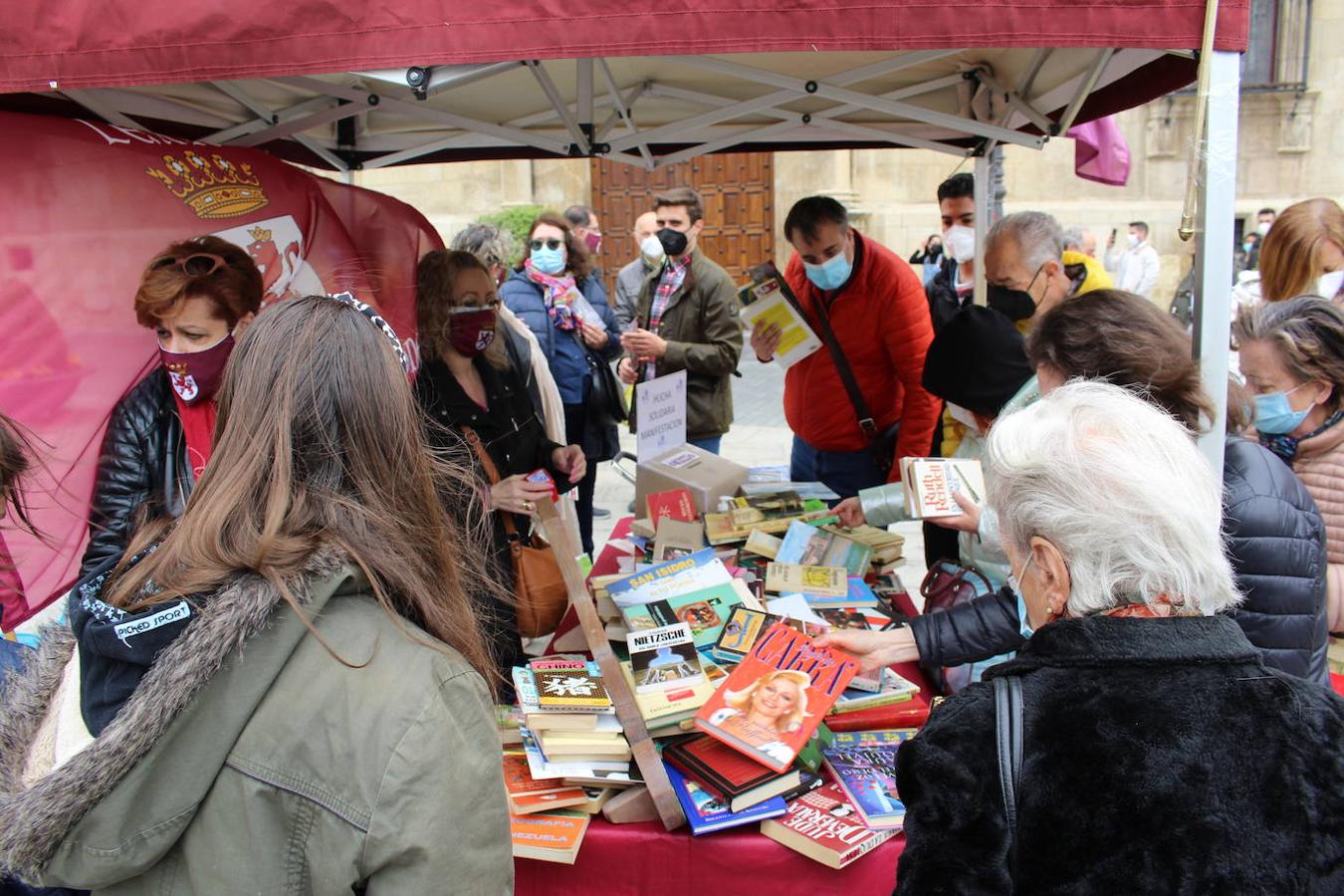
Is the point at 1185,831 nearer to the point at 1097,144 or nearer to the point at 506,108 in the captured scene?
the point at 506,108

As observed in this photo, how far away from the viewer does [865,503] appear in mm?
3264

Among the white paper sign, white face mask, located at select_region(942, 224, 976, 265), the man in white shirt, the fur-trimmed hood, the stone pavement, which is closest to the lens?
the fur-trimmed hood

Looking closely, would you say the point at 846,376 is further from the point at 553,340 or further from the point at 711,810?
the point at 711,810

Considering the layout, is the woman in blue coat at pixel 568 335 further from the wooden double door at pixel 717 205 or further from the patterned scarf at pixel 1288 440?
the wooden double door at pixel 717 205

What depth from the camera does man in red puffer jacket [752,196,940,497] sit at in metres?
3.91

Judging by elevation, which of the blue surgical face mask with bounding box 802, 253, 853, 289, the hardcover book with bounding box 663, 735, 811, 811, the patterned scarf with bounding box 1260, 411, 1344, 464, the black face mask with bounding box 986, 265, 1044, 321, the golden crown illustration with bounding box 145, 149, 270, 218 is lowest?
the hardcover book with bounding box 663, 735, 811, 811

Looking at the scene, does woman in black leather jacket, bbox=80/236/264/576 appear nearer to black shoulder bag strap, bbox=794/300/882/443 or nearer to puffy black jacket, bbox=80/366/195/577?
puffy black jacket, bbox=80/366/195/577

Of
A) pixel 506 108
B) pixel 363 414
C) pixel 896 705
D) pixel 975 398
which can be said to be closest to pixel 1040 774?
pixel 363 414

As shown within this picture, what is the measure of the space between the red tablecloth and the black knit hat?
4.40 ft

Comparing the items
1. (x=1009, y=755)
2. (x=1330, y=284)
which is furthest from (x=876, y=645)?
(x=1330, y=284)

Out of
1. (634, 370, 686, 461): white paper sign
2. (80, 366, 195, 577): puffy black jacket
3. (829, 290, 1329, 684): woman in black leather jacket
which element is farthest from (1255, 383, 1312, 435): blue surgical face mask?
(80, 366, 195, 577): puffy black jacket

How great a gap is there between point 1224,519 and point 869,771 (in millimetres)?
898

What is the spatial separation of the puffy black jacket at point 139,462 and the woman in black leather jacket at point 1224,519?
1.64 metres

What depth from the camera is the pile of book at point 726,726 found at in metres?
1.97
